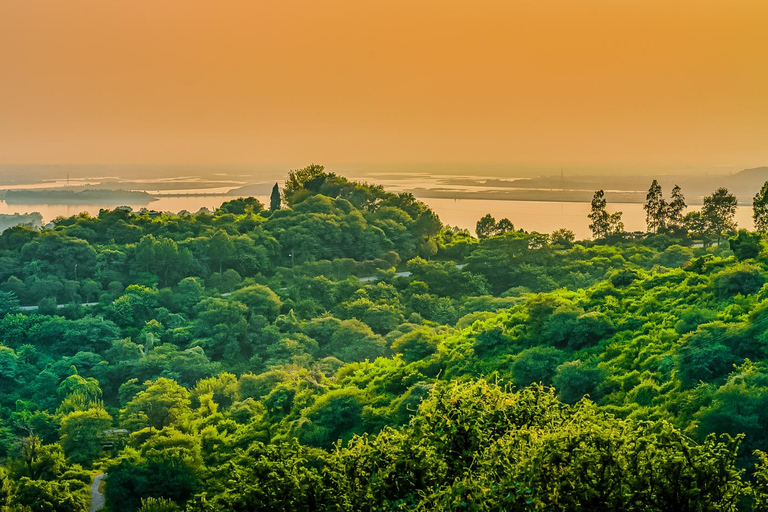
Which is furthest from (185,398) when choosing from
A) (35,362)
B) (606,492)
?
(606,492)

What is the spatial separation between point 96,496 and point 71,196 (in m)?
48.7

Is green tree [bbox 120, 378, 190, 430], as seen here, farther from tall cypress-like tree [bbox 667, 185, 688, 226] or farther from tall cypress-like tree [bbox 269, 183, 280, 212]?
tall cypress-like tree [bbox 667, 185, 688, 226]

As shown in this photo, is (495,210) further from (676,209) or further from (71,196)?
(71,196)

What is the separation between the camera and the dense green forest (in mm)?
9273

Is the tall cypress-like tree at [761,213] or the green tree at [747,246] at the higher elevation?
the tall cypress-like tree at [761,213]

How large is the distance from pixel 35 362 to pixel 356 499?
23822 mm

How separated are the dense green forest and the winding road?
0.78ft

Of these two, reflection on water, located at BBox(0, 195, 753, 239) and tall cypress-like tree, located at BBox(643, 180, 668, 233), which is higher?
tall cypress-like tree, located at BBox(643, 180, 668, 233)

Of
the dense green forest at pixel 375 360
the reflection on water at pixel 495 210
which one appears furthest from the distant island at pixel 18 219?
the dense green forest at pixel 375 360

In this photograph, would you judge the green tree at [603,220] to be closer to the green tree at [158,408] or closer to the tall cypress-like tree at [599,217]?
the tall cypress-like tree at [599,217]

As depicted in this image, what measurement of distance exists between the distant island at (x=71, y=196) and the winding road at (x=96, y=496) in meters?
45.4

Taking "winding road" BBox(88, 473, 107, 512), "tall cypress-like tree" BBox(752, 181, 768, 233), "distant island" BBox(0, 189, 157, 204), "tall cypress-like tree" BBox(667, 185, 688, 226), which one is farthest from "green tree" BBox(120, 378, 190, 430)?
"distant island" BBox(0, 189, 157, 204)

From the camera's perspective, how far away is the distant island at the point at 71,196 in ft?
204

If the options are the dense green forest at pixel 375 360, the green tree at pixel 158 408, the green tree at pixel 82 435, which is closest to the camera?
the dense green forest at pixel 375 360
